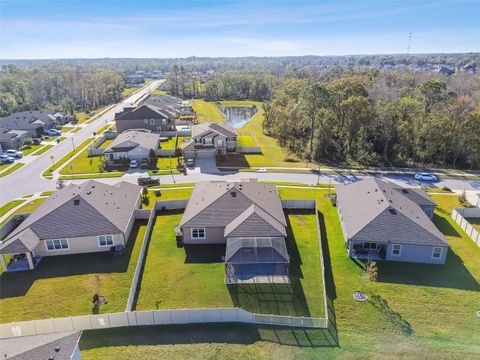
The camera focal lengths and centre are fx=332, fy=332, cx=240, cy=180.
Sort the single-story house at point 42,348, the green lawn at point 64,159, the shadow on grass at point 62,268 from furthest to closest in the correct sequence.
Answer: the green lawn at point 64,159, the shadow on grass at point 62,268, the single-story house at point 42,348

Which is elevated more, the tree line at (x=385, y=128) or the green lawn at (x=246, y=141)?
the tree line at (x=385, y=128)

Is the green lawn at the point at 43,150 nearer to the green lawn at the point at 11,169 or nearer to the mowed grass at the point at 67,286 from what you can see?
the green lawn at the point at 11,169

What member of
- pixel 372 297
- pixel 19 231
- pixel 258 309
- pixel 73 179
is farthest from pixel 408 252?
pixel 73 179

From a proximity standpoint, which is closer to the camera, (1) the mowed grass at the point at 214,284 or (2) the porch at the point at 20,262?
(1) the mowed grass at the point at 214,284

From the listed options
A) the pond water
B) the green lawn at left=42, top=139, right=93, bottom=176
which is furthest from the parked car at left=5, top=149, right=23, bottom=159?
the pond water

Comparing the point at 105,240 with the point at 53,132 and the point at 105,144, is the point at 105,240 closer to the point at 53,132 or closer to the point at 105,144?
the point at 105,144

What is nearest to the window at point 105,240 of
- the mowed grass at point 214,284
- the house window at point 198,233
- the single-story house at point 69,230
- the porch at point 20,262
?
the single-story house at point 69,230

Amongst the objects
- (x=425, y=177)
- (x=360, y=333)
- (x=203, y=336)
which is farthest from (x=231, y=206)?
(x=425, y=177)
